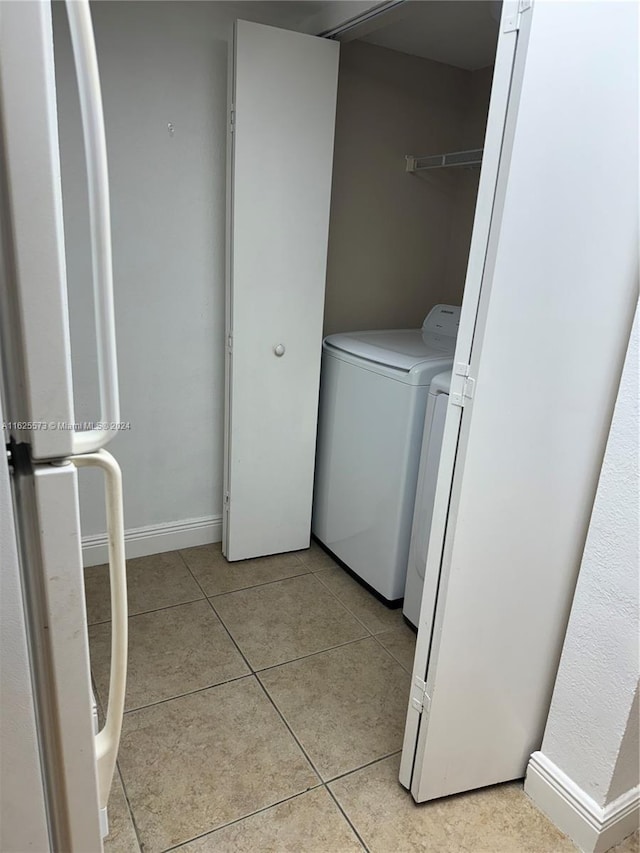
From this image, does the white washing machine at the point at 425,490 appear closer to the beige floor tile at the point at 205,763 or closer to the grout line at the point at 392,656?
the grout line at the point at 392,656

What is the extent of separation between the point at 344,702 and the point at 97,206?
1701 mm

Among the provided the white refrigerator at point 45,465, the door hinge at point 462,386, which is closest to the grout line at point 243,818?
the white refrigerator at point 45,465

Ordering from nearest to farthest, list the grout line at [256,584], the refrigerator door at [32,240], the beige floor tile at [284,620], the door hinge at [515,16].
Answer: the refrigerator door at [32,240], the door hinge at [515,16], the beige floor tile at [284,620], the grout line at [256,584]

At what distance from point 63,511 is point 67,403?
5.1 inches

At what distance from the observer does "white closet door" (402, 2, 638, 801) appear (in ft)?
3.70

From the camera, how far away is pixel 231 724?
179 centimetres

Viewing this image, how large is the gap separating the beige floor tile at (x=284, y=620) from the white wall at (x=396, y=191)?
1.22 m

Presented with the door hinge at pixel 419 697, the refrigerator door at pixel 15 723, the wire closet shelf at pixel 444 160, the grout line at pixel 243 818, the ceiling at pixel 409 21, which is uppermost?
the ceiling at pixel 409 21

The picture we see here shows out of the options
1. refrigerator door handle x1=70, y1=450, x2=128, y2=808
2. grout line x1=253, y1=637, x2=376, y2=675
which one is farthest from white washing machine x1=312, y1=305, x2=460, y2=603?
refrigerator door handle x1=70, y1=450, x2=128, y2=808

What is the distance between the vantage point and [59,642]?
75 centimetres

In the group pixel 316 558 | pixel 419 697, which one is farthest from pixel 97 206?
pixel 316 558

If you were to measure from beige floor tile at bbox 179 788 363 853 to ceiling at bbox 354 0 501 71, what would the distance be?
2378 mm

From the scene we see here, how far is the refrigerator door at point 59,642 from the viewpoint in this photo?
0.72 m

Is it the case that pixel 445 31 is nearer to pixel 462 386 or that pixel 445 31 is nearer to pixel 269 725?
pixel 462 386
